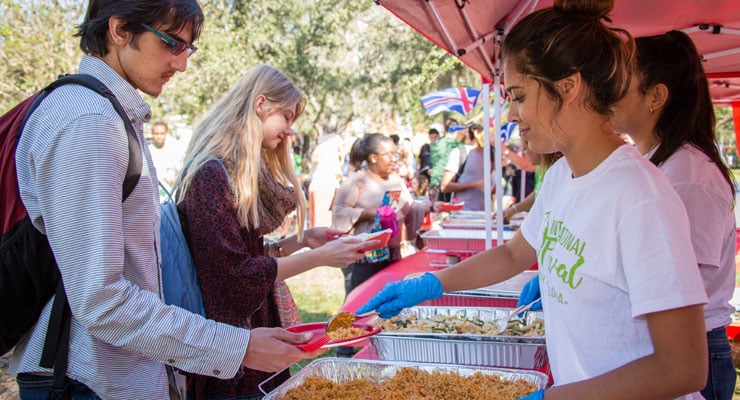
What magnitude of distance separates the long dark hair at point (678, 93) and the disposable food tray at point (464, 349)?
2.21ft

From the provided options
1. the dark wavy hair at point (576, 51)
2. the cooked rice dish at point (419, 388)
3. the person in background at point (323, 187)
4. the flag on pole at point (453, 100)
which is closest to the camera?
the dark wavy hair at point (576, 51)

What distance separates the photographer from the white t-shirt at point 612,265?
100 cm

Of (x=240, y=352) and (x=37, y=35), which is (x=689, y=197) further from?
(x=37, y=35)

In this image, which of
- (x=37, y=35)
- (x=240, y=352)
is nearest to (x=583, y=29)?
(x=240, y=352)

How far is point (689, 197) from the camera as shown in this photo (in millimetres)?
1602

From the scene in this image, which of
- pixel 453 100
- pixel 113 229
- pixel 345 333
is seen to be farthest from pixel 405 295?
pixel 453 100

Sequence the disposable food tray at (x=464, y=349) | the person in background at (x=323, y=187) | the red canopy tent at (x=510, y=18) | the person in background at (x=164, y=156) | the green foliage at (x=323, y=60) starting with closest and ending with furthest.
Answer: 1. the disposable food tray at (x=464, y=349)
2. the red canopy tent at (x=510, y=18)
3. the person in background at (x=164, y=156)
4. the person in background at (x=323, y=187)
5. the green foliage at (x=323, y=60)

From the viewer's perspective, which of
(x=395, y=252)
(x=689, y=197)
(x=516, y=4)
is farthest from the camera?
(x=395, y=252)

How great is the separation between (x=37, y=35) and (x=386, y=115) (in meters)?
13.1

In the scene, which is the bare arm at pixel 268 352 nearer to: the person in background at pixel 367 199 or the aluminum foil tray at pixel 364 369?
the aluminum foil tray at pixel 364 369

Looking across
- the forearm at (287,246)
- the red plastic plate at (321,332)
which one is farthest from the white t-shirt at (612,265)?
the forearm at (287,246)

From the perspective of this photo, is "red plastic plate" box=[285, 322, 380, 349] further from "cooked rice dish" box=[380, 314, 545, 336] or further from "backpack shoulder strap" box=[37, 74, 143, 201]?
"backpack shoulder strap" box=[37, 74, 143, 201]

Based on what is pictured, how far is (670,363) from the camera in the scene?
0.99 meters

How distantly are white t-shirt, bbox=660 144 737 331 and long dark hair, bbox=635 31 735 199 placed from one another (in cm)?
5
